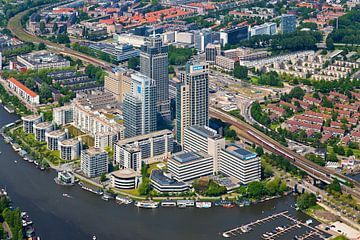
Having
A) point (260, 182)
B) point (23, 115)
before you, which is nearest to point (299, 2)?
point (23, 115)

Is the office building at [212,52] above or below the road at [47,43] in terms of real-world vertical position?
above

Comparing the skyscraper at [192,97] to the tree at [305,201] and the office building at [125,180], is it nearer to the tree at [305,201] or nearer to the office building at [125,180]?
the office building at [125,180]

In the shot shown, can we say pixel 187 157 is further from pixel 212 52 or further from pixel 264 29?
pixel 264 29

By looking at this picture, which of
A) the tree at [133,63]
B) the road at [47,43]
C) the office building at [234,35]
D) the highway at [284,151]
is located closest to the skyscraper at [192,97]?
the highway at [284,151]

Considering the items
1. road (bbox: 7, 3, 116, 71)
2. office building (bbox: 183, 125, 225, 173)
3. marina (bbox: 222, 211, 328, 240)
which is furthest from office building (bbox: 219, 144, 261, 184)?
road (bbox: 7, 3, 116, 71)

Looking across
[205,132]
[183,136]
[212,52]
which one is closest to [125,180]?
[205,132]

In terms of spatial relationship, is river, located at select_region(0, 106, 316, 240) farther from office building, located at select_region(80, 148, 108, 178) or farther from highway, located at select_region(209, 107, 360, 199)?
highway, located at select_region(209, 107, 360, 199)
